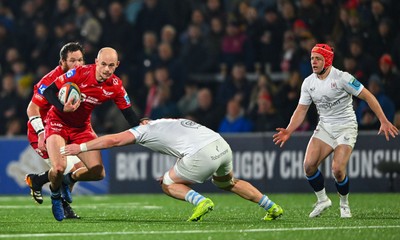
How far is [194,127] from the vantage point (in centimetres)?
1134

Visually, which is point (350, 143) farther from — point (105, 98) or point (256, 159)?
point (256, 159)

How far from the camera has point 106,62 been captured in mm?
11867

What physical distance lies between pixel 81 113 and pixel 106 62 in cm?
102

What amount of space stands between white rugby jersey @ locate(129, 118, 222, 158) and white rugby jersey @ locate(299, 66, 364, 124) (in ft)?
6.59

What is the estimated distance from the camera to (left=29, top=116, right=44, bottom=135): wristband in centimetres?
1266

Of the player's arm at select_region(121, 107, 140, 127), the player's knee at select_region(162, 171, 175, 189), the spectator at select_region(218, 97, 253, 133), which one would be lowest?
the spectator at select_region(218, 97, 253, 133)

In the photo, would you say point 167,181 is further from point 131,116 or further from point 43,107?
point 43,107

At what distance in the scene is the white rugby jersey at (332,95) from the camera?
12547mm

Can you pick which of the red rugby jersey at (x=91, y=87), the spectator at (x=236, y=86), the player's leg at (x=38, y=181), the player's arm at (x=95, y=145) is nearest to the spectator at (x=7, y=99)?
the spectator at (x=236, y=86)

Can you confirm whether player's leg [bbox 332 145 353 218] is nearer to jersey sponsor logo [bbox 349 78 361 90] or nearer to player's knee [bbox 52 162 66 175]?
jersey sponsor logo [bbox 349 78 361 90]

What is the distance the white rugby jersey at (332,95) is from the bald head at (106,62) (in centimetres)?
263

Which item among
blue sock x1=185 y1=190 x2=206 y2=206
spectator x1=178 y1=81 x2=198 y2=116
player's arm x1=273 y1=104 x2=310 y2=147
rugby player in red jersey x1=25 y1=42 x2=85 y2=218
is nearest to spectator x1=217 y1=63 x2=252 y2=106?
spectator x1=178 y1=81 x2=198 y2=116

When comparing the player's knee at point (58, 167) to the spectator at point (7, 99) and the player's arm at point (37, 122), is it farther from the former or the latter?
the spectator at point (7, 99)

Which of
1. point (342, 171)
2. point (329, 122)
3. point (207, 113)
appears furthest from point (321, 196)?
point (207, 113)
